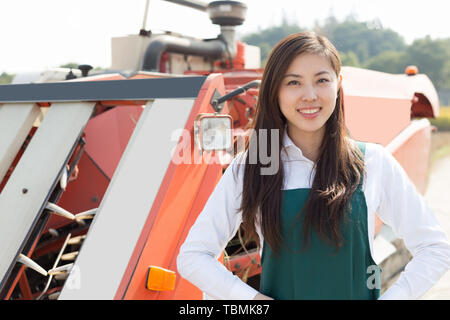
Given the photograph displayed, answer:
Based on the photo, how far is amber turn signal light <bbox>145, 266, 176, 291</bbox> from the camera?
196cm

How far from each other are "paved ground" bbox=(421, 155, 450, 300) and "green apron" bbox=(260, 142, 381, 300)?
3.71 m

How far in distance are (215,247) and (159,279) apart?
0.74 metres

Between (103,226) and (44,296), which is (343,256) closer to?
(103,226)

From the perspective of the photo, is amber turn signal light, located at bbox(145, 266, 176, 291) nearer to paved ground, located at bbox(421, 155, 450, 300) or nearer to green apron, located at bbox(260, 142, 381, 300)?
green apron, located at bbox(260, 142, 381, 300)

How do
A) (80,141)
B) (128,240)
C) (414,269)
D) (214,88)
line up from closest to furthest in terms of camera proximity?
(414,269)
(128,240)
(214,88)
(80,141)

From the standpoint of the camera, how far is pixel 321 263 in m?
1.29

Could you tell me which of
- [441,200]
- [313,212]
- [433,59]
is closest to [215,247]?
[313,212]

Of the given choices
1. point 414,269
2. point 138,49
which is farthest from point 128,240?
point 138,49

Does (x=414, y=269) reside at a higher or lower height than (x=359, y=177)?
lower

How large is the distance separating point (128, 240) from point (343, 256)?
974mm

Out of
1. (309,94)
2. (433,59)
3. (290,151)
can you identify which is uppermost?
(433,59)

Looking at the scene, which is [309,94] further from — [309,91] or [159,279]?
[159,279]

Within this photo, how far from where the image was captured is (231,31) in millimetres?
5270

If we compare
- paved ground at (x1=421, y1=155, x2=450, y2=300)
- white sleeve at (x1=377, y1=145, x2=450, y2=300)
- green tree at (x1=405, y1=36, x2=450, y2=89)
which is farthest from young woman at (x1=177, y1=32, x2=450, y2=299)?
green tree at (x1=405, y1=36, x2=450, y2=89)
